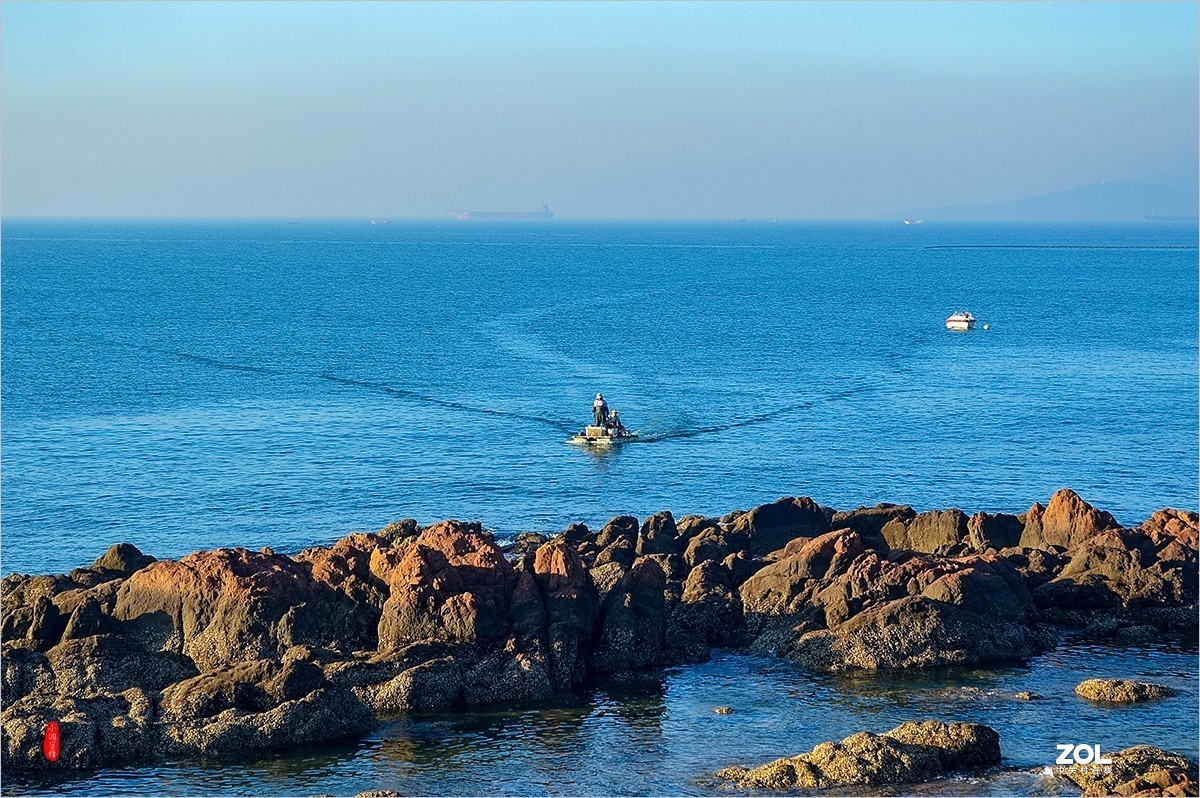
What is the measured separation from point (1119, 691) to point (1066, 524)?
553 inches

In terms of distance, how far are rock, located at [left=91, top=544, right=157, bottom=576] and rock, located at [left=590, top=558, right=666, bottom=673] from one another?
51.1 ft

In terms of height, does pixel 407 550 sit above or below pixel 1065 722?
above

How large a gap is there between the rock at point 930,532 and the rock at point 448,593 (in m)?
16.3

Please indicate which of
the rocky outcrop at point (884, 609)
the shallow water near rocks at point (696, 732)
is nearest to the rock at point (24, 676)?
the shallow water near rocks at point (696, 732)

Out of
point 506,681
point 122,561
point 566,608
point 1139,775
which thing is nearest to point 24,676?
point 122,561

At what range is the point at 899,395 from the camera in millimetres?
102688

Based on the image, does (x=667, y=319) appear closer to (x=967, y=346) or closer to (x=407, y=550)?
(x=967, y=346)

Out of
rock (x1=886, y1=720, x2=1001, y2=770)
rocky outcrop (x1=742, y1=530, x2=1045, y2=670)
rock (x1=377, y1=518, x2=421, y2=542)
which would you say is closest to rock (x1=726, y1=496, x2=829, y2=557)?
rocky outcrop (x1=742, y1=530, x2=1045, y2=670)

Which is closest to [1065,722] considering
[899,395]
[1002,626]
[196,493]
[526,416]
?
[1002,626]

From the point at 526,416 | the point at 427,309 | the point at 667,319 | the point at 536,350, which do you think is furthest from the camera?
the point at 427,309

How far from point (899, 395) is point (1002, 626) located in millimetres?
58314

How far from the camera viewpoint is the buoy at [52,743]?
3634 centimetres

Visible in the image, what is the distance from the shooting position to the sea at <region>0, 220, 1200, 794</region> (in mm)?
38250

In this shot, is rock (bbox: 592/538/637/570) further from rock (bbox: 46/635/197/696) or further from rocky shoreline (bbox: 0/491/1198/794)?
rock (bbox: 46/635/197/696)
